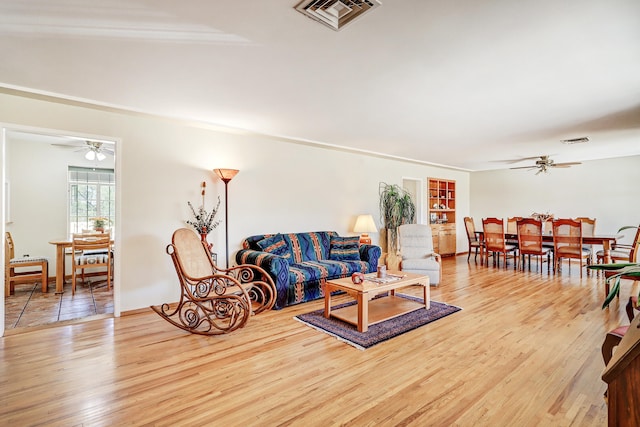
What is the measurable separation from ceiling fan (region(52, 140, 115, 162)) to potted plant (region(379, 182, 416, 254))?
16.8ft

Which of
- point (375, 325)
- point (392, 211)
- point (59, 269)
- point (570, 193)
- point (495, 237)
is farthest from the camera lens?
point (570, 193)

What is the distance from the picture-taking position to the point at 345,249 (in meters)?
5.07

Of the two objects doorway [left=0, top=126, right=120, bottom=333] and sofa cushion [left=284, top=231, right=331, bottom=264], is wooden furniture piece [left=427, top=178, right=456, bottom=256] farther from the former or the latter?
doorway [left=0, top=126, right=120, bottom=333]

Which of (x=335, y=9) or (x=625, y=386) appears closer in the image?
(x=625, y=386)

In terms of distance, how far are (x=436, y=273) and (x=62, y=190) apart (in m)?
6.58

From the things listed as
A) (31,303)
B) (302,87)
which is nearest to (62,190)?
(31,303)

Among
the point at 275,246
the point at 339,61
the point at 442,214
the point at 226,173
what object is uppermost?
the point at 339,61

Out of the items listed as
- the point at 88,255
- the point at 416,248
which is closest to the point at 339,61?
the point at 416,248

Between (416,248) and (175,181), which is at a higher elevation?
(175,181)

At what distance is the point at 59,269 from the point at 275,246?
3.22 metres

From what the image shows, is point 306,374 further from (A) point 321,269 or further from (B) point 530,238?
(B) point 530,238

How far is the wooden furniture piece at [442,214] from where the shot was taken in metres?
8.05

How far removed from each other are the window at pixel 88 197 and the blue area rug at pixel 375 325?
485 cm

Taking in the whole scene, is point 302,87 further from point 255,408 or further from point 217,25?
point 255,408
